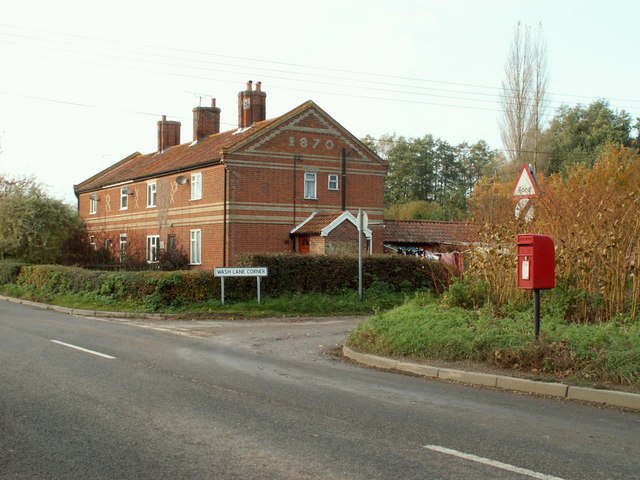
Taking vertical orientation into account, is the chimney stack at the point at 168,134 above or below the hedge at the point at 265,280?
above

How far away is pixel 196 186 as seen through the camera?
121ft

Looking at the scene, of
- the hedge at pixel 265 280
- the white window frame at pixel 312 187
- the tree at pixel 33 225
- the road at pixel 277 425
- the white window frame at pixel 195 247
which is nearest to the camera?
the road at pixel 277 425

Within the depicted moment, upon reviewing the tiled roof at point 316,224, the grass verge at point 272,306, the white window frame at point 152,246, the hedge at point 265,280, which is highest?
the tiled roof at point 316,224

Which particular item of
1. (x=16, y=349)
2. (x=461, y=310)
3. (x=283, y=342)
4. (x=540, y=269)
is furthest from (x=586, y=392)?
(x=16, y=349)

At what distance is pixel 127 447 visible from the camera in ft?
20.6

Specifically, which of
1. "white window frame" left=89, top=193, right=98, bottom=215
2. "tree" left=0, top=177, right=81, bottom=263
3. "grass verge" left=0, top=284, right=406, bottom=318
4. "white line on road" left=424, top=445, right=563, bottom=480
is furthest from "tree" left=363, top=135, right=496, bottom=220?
"white line on road" left=424, top=445, right=563, bottom=480

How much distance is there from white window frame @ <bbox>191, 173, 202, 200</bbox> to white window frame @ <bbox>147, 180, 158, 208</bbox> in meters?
4.74

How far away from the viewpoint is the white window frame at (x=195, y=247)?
36.3 meters

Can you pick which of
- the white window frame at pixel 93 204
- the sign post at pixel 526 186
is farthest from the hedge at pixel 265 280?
the white window frame at pixel 93 204

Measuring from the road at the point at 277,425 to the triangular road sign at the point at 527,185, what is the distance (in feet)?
10.9

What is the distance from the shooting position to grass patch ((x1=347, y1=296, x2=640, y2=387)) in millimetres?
9141

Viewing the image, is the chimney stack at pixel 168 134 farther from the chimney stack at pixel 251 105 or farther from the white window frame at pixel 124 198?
the chimney stack at pixel 251 105

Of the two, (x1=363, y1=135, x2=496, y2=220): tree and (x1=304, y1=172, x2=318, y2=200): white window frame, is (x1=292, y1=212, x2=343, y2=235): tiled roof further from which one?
(x1=363, y1=135, x2=496, y2=220): tree

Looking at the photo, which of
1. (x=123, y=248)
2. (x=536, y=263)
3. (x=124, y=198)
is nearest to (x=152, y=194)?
(x=123, y=248)
